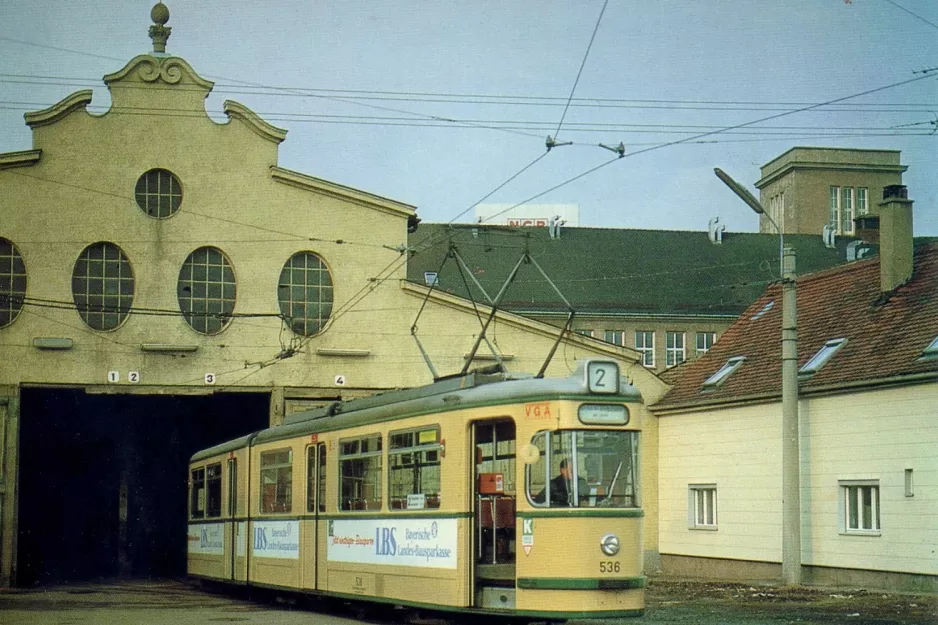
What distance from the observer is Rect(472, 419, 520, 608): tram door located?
601 inches

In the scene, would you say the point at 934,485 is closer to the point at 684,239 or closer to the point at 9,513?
the point at 9,513

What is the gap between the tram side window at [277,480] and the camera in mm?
20750

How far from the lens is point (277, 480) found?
21.4 meters

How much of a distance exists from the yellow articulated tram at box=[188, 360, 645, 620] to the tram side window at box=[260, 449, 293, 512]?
5.54 feet

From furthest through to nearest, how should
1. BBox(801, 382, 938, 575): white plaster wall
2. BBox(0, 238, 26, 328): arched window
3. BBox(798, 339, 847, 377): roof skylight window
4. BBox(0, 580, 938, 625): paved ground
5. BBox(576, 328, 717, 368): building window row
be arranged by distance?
BBox(576, 328, 717, 368): building window row < BBox(0, 238, 26, 328): arched window < BBox(798, 339, 847, 377): roof skylight window < BBox(801, 382, 938, 575): white plaster wall < BBox(0, 580, 938, 625): paved ground

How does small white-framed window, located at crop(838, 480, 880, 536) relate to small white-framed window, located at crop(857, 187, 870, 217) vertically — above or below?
below

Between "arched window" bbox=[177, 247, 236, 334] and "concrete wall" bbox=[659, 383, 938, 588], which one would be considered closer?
"concrete wall" bbox=[659, 383, 938, 588]

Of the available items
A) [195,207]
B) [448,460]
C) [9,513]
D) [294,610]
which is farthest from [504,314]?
[448,460]

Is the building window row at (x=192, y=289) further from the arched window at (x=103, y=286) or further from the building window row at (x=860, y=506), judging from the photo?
the building window row at (x=860, y=506)

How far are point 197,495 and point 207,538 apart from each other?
5.15 ft

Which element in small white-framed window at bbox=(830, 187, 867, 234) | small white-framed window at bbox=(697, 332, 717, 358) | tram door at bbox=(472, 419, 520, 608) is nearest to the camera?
tram door at bbox=(472, 419, 520, 608)

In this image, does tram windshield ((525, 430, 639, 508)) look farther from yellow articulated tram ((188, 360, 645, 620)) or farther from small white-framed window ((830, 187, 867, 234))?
small white-framed window ((830, 187, 867, 234))

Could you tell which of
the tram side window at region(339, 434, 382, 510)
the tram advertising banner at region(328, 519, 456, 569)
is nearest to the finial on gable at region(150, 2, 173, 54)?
the tram side window at region(339, 434, 382, 510)

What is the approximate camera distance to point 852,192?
A: 69.1m
